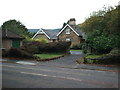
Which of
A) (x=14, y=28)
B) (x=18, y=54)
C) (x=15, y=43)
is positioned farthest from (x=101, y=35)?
(x=14, y=28)

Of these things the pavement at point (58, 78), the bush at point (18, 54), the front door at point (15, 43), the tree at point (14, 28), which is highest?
the tree at point (14, 28)

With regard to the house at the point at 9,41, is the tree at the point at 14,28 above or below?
above

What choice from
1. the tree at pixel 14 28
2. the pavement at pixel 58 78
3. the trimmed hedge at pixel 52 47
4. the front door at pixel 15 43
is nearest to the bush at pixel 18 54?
the trimmed hedge at pixel 52 47

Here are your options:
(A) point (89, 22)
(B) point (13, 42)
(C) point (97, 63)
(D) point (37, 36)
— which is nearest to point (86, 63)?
(C) point (97, 63)

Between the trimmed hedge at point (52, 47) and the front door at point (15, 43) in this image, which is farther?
the front door at point (15, 43)

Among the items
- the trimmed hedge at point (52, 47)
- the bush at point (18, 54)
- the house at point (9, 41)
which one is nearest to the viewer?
the bush at point (18, 54)

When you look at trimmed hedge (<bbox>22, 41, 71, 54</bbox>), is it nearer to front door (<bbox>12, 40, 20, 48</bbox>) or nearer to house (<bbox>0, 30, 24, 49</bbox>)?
house (<bbox>0, 30, 24, 49</bbox>)

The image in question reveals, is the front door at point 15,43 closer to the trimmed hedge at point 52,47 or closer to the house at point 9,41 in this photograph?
the house at point 9,41

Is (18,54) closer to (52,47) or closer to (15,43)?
(52,47)

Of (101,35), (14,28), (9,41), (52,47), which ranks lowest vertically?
(52,47)

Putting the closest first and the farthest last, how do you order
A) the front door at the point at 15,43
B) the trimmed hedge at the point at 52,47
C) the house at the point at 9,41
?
1. the trimmed hedge at the point at 52,47
2. the house at the point at 9,41
3. the front door at the point at 15,43

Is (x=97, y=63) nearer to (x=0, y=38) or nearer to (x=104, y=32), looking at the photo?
(x=104, y=32)

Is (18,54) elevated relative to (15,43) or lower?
lower

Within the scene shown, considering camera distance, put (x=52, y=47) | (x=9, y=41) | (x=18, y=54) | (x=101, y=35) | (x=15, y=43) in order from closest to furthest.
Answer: (x=18, y=54)
(x=101, y=35)
(x=52, y=47)
(x=9, y=41)
(x=15, y=43)
